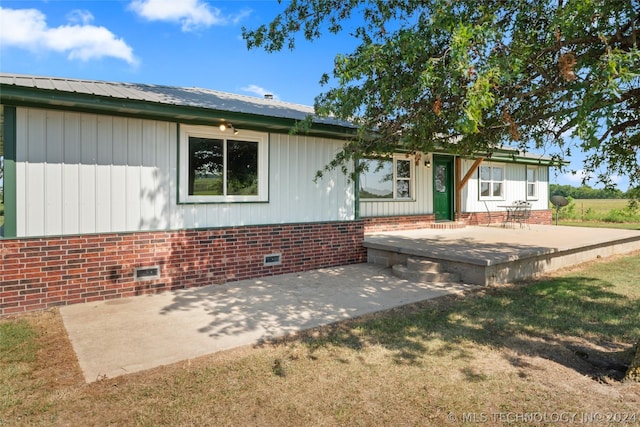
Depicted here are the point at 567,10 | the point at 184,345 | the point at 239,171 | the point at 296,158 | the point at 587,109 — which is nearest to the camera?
the point at 587,109

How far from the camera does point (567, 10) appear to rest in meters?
3.54

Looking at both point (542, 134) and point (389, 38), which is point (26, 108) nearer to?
point (389, 38)

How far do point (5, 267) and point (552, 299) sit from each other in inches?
305

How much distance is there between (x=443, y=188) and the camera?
12.8 m

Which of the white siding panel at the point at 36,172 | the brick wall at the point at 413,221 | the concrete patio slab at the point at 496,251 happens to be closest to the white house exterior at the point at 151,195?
the white siding panel at the point at 36,172

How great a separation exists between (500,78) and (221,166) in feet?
15.5

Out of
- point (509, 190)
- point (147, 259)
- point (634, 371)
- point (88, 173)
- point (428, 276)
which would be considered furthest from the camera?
point (509, 190)

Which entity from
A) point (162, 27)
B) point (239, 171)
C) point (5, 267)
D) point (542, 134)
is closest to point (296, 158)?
point (239, 171)

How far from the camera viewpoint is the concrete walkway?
151 inches

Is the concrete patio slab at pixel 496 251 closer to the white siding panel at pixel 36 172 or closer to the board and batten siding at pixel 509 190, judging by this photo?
the board and batten siding at pixel 509 190

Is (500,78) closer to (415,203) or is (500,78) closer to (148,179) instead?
(148,179)

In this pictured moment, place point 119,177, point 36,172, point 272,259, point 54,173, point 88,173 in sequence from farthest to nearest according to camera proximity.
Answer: point 272,259 → point 119,177 → point 88,173 → point 54,173 → point 36,172

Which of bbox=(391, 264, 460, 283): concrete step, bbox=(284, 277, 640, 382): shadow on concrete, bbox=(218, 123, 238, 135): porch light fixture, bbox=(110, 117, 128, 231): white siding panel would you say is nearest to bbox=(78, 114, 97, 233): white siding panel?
bbox=(110, 117, 128, 231): white siding panel

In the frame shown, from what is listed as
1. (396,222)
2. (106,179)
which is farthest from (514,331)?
(396,222)
